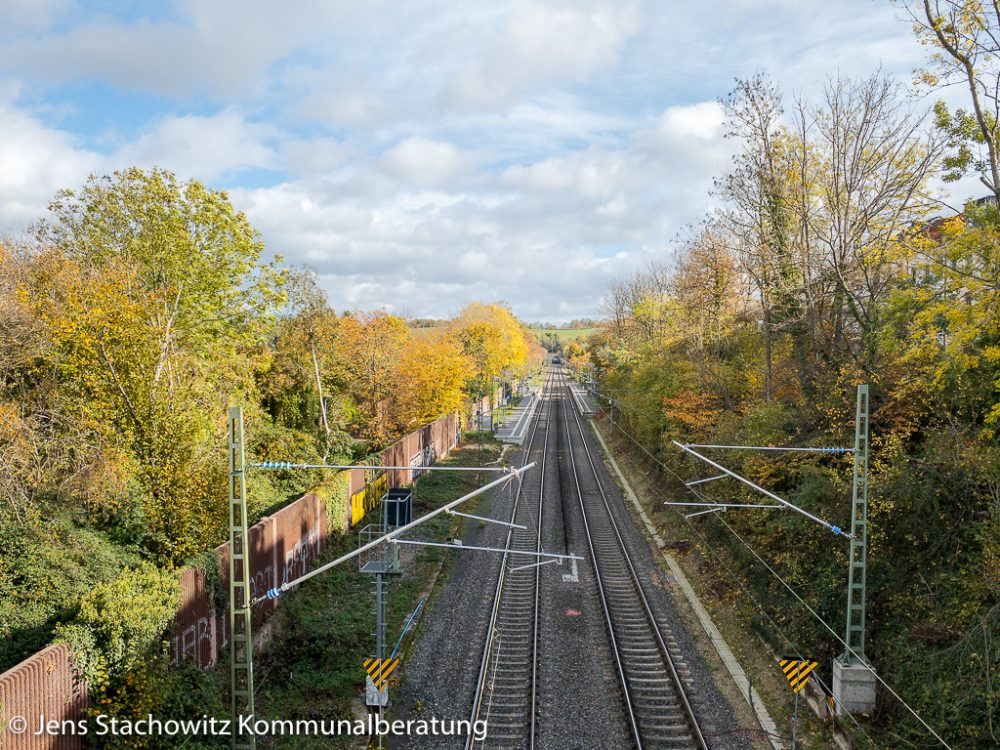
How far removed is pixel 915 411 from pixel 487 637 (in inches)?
498

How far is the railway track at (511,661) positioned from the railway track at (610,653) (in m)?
0.02

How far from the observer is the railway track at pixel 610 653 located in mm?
13102

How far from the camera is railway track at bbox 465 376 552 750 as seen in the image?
1318cm

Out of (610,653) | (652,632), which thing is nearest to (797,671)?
(610,653)

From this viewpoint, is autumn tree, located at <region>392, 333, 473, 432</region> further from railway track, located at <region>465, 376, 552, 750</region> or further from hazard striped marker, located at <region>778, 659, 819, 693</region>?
hazard striped marker, located at <region>778, 659, 819, 693</region>

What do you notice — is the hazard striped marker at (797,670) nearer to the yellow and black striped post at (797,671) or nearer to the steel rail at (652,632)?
the yellow and black striped post at (797,671)

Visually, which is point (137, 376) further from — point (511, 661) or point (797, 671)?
point (797, 671)

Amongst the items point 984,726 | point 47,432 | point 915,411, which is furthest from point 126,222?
point 984,726

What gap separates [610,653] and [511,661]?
265 centimetres

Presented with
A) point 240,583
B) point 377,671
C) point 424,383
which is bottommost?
point 377,671

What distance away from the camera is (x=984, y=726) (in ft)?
33.0

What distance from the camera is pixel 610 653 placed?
16438 mm

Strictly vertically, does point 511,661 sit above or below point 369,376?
below

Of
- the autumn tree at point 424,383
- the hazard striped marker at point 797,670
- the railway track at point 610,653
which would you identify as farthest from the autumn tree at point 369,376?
the hazard striped marker at point 797,670
